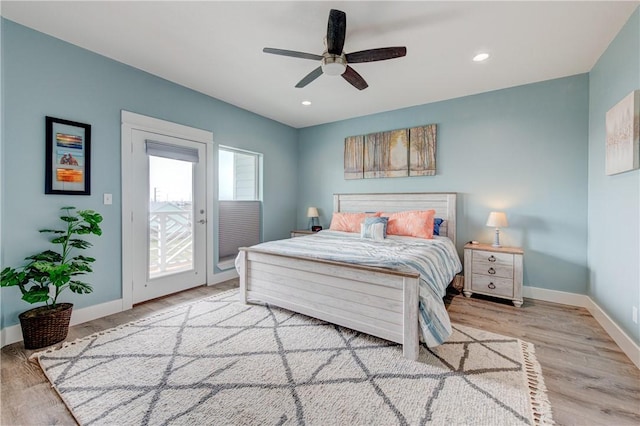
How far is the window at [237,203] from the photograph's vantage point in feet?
13.5

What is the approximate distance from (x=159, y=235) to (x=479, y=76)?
4262 millimetres

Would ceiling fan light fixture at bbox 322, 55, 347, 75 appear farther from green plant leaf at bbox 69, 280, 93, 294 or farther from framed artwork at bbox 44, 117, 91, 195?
green plant leaf at bbox 69, 280, 93, 294

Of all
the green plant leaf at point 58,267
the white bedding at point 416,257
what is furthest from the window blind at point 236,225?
the green plant leaf at point 58,267

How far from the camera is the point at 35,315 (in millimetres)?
2180

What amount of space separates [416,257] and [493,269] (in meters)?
1.50

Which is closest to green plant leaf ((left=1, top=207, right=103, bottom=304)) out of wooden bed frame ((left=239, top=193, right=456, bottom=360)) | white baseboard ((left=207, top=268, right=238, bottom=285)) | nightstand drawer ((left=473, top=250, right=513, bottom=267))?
wooden bed frame ((left=239, top=193, right=456, bottom=360))

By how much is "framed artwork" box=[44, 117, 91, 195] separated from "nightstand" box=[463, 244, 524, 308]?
4316 mm

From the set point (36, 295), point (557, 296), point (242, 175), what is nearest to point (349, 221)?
point (242, 175)

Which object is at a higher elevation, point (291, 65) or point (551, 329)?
point (291, 65)

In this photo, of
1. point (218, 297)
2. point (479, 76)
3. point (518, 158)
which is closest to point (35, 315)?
point (218, 297)

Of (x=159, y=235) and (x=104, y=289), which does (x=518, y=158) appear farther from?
(x=104, y=289)

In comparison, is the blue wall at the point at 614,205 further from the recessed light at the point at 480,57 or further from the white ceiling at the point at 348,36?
the recessed light at the point at 480,57

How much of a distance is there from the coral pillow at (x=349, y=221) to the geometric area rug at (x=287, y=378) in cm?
180

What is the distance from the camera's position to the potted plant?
2.11 metres
